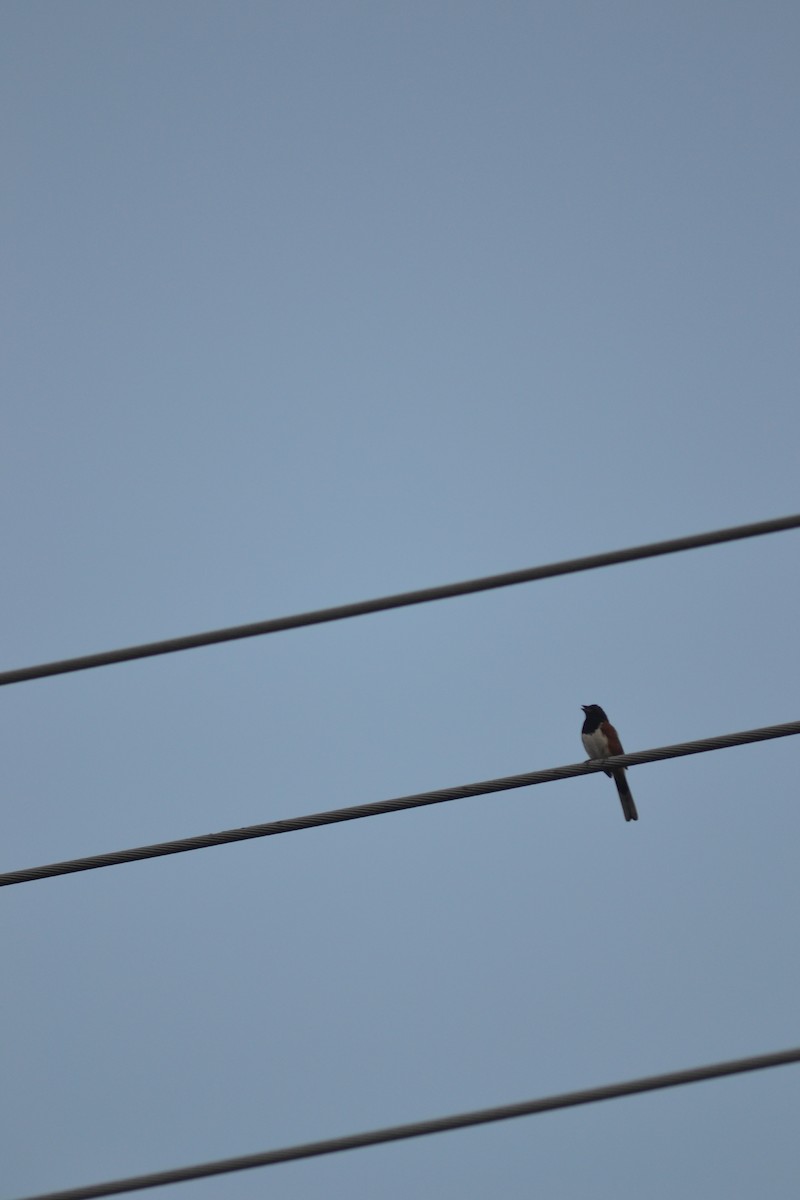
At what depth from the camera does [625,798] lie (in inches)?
380

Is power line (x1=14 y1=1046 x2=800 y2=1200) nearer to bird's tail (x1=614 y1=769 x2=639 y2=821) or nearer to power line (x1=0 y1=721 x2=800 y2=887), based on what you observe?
power line (x1=0 y1=721 x2=800 y2=887)

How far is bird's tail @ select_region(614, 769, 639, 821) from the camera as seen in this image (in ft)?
31.2

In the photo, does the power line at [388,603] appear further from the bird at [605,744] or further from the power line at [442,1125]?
the bird at [605,744]

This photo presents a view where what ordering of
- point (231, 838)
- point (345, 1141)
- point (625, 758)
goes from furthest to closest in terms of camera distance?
1. point (625, 758)
2. point (231, 838)
3. point (345, 1141)

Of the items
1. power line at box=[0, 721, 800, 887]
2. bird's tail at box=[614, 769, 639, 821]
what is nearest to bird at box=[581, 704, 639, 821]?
bird's tail at box=[614, 769, 639, 821]

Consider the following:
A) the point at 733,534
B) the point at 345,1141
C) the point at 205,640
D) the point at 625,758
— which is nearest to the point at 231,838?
the point at 205,640

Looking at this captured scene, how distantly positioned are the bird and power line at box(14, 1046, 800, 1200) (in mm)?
5077

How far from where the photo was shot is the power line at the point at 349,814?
4441mm

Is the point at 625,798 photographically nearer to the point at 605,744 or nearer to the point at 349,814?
the point at 605,744

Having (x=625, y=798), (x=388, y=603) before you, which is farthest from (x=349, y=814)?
(x=625, y=798)

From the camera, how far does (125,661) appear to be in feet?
14.6

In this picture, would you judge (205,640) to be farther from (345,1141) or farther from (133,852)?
(345,1141)

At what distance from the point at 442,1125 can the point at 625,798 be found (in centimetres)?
554

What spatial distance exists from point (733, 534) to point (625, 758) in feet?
3.00
